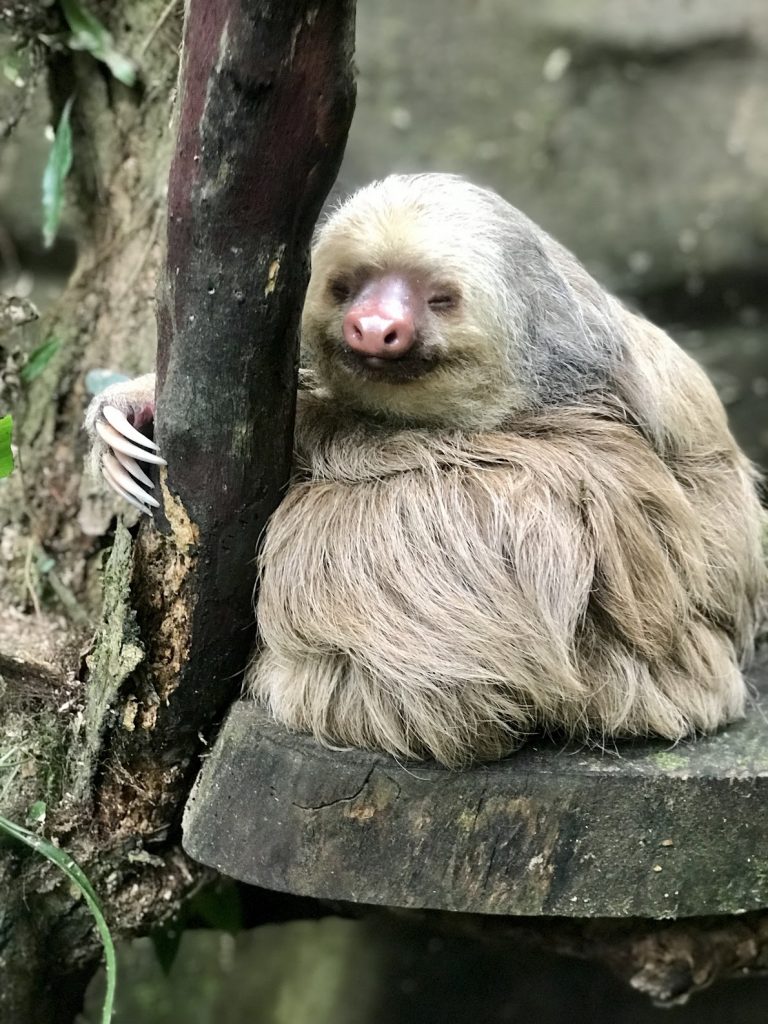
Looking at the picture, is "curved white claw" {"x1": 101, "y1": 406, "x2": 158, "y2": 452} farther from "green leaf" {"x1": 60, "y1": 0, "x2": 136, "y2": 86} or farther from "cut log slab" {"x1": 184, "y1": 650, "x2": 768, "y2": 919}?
"green leaf" {"x1": 60, "y1": 0, "x2": 136, "y2": 86}

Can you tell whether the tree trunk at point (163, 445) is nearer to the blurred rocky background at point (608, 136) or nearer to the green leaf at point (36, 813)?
the green leaf at point (36, 813)

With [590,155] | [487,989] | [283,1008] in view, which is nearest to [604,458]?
[487,989]

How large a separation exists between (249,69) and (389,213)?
0.59 metres

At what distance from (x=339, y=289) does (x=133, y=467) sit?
1.66ft

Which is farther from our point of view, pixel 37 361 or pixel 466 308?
pixel 37 361

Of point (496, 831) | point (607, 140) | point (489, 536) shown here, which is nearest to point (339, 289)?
point (489, 536)

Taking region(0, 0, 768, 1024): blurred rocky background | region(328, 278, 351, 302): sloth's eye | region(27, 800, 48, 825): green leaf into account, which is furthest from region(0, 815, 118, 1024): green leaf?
region(0, 0, 768, 1024): blurred rocky background

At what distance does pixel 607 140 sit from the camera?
473cm

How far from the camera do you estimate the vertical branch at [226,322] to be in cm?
123

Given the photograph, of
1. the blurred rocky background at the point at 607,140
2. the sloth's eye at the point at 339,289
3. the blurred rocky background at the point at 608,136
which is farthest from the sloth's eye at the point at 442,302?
the blurred rocky background at the point at 608,136

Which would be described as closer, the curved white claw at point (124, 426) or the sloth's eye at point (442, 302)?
the curved white claw at point (124, 426)

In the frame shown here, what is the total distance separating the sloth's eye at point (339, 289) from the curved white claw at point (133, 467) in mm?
484

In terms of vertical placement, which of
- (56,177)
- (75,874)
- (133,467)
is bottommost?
(75,874)

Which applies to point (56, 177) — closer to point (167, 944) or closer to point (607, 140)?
point (167, 944)
